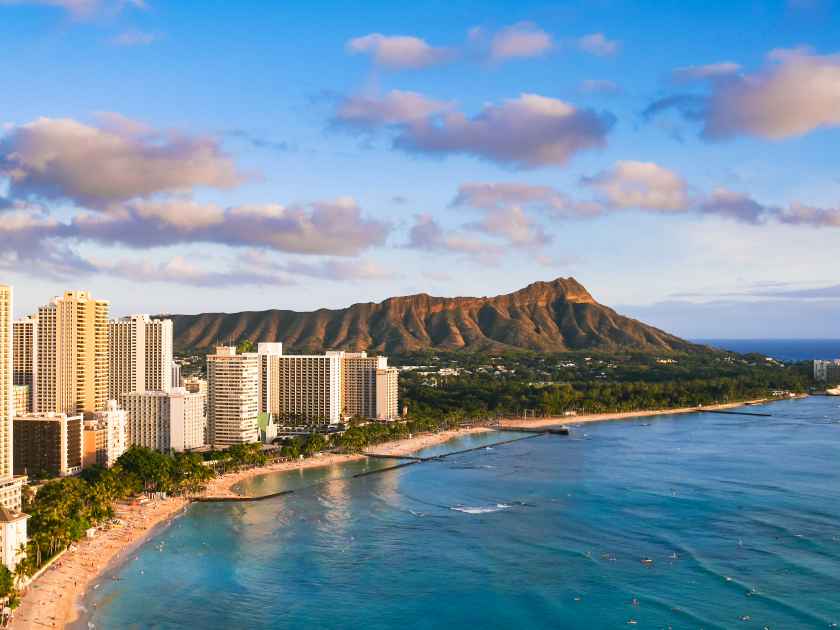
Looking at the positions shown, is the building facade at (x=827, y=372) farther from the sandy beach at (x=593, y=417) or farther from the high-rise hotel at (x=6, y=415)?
the high-rise hotel at (x=6, y=415)

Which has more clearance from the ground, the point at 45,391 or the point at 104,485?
the point at 45,391

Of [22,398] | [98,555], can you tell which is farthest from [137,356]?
[98,555]

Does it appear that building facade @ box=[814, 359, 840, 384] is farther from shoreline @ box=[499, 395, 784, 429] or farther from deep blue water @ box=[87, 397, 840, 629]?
deep blue water @ box=[87, 397, 840, 629]

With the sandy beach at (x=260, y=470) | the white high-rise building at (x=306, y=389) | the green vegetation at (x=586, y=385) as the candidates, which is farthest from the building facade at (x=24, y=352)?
Answer: the green vegetation at (x=586, y=385)

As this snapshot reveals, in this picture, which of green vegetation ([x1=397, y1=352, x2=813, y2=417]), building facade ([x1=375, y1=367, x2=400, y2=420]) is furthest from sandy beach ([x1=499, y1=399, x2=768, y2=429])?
building facade ([x1=375, y1=367, x2=400, y2=420])

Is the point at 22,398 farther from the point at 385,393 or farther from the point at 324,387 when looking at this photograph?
the point at 385,393

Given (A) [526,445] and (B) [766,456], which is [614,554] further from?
(A) [526,445]

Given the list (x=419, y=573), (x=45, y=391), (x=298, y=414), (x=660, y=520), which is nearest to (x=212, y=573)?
(x=419, y=573)
